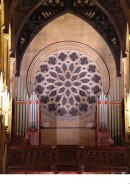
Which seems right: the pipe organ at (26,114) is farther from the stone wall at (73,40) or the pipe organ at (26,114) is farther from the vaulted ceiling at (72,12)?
the vaulted ceiling at (72,12)

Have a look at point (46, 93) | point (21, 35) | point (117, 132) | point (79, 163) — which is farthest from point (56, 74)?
point (79, 163)

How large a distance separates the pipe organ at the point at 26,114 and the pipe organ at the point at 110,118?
2829mm

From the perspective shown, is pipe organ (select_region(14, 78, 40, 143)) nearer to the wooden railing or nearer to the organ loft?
the organ loft

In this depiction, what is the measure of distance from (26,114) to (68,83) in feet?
9.72

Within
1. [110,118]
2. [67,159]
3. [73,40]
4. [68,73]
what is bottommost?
[67,159]

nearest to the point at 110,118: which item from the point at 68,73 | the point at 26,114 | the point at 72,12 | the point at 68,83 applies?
the point at 68,83

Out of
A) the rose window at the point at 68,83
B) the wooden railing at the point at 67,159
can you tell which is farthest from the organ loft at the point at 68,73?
the wooden railing at the point at 67,159

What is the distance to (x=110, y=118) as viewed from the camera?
2305 cm

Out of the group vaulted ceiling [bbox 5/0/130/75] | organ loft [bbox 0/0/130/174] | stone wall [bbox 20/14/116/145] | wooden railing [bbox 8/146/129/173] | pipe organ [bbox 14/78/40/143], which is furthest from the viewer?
vaulted ceiling [bbox 5/0/130/75]

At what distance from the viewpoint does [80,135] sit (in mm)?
23547

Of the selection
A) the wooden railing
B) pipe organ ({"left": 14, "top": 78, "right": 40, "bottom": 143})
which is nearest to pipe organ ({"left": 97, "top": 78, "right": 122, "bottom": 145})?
pipe organ ({"left": 14, "top": 78, "right": 40, "bottom": 143})

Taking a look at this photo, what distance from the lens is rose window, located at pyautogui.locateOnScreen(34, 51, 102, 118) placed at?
24328 mm

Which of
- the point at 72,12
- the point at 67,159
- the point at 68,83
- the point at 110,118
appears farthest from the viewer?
the point at 68,83

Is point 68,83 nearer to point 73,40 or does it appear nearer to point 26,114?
point 73,40
